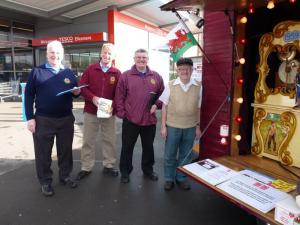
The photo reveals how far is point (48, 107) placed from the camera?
3.48 meters

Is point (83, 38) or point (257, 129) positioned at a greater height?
point (83, 38)

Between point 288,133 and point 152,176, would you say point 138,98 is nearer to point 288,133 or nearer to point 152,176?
point 152,176

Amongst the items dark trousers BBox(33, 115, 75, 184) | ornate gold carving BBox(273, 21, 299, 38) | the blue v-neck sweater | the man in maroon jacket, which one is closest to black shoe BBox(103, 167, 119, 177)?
the man in maroon jacket

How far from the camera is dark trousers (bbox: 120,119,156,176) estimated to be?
3820 mm

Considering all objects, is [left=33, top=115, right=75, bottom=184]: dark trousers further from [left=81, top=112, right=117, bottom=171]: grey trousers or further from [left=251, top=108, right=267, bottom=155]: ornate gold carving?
[left=251, top=108, right=267, bottom=155]: ornate gold carving

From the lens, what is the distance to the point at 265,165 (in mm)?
3104

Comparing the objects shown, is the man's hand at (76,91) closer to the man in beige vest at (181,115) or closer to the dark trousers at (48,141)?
the dark trousers at (48,141)

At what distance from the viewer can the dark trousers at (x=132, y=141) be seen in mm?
3820

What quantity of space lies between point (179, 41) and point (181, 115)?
2.86 ft

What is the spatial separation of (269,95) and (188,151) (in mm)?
1163

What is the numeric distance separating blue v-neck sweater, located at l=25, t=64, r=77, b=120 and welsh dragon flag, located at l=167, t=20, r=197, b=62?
1361mm

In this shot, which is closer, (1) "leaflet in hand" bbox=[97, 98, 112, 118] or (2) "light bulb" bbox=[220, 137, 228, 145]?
(2) "light bulb" bbox=[220, 137, 228, 145]

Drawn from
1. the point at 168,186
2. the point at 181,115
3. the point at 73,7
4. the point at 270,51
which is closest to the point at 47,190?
the point at 168,186

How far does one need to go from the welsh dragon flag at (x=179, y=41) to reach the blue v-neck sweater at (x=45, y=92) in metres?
1.36
